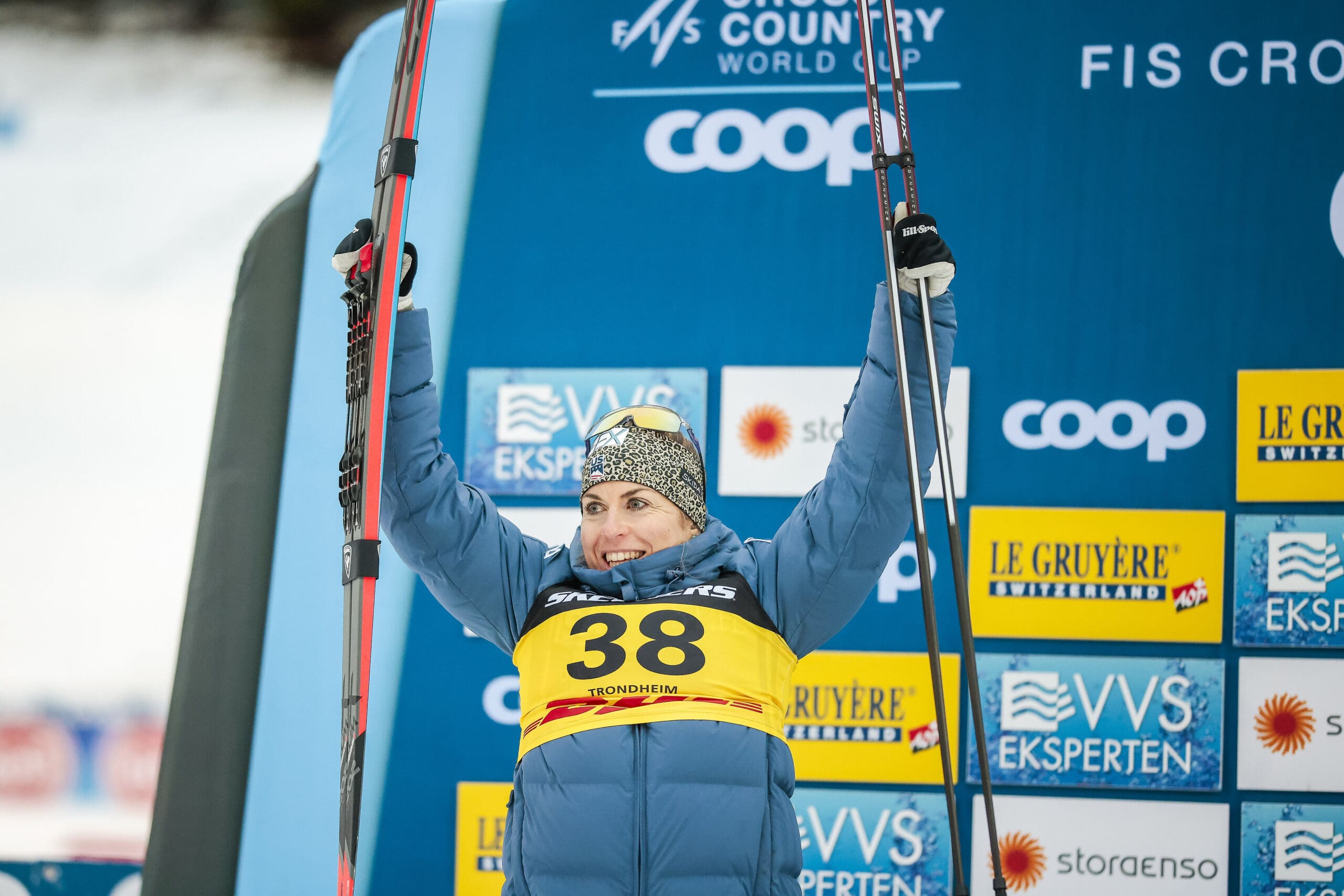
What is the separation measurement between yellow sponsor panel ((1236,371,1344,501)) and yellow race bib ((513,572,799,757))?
60.8 inches

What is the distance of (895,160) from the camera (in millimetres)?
1791

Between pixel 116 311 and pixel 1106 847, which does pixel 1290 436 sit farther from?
pixel 116 311

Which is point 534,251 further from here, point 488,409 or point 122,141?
point 122,141

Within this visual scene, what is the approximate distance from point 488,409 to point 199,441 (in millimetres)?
874

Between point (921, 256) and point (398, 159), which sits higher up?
point (398, 159)

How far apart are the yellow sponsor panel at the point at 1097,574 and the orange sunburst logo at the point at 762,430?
48cm

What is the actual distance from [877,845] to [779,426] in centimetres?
98

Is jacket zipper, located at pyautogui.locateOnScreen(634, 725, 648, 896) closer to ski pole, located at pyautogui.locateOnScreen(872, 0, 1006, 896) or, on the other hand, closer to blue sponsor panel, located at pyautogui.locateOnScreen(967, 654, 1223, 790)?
ski pole, located at pyautogui.locateOnScreen(872, 0, 1006, 896)

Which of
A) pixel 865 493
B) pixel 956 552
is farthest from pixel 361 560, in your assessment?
pixel 956 552

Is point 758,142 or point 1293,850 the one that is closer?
point 1293,850

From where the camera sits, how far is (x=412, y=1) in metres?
1.82

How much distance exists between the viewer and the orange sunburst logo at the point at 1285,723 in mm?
2682

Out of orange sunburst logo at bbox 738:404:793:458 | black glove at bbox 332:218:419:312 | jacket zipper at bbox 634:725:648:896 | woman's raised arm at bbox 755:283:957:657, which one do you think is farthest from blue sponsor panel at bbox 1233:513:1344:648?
black glove at bbox 332:218:419:312

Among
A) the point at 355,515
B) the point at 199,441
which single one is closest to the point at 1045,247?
the point at 355,515
